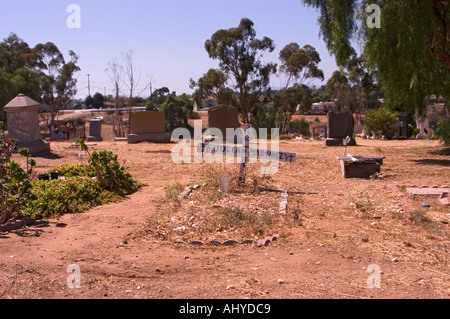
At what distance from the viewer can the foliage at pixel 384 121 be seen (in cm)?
2244

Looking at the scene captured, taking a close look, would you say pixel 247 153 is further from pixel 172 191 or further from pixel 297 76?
pixel 297 76

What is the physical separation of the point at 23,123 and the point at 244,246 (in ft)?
37.5

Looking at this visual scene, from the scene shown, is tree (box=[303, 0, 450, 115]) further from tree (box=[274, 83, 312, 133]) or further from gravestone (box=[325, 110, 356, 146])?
tree (box=[274, 83, 312, 133])

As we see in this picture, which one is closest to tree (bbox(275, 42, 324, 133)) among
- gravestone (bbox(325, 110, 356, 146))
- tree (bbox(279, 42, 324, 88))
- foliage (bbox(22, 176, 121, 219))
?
tree (bbox(279, 42, 324, 88))

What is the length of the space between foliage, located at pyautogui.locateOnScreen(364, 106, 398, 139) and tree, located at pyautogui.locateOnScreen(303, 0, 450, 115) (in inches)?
306

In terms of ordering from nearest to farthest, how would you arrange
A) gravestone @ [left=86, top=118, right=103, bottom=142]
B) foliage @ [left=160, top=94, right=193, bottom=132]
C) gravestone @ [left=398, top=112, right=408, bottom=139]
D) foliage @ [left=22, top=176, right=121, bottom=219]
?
foliage @ [left=22, top=176, right=121, bottom=219] → gravestone @ [left=86, top=118, right=103, bottom=142] → gravestone @ [left=398, top=112, right=408, bottom=139] → foliage @ [left=160, top=94, right=193, bottom=132]

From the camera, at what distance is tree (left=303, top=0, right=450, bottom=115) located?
38.3 feet

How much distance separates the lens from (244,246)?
5352 millimetres

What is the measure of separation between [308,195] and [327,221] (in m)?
1.80

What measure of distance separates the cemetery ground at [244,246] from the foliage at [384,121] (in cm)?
1415

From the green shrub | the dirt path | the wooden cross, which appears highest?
the wooden cross

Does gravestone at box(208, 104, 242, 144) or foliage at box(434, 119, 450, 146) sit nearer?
foliage at box(434, 119, 450, 146)

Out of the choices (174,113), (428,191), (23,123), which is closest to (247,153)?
(428,191)

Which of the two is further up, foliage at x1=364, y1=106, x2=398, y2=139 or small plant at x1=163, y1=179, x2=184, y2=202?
foliage at x1=364, y1=106, x2=398, y2=139
